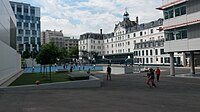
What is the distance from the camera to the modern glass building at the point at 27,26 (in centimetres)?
9850

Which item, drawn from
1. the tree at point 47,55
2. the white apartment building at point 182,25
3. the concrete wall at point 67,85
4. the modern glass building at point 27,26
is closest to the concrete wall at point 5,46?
the tree at point 47,55

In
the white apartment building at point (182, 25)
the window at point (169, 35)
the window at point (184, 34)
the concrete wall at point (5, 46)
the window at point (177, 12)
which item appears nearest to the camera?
the concrete wall at point (5, 46)

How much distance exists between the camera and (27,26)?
102 meters

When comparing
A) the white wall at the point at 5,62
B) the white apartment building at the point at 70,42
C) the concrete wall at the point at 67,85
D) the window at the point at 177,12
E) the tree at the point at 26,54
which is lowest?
the concrete wall at the point at 67,85

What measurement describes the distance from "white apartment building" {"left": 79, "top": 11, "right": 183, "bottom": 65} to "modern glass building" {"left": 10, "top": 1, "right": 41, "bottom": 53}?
84.9 ft

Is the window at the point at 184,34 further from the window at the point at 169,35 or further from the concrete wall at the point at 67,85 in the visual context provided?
the concrete wall at the point at 67,85

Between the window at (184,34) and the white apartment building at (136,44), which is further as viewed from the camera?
the white apartment building at (136,44)

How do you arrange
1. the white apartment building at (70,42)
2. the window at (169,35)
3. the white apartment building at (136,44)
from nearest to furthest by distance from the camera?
A: the window at (169,35) → the white apartment building at (136,44) → the white apartment building at (70,42)

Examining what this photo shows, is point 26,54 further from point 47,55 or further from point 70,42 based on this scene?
point 70,42

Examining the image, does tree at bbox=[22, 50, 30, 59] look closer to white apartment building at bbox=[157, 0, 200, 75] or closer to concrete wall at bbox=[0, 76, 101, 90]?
white apartment building at bbox=[157, 0, 200, 75]

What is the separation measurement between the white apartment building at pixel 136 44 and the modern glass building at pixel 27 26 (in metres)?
25.9

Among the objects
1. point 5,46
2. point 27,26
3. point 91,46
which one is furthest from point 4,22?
point 91,46

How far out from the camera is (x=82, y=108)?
10055 millimetres

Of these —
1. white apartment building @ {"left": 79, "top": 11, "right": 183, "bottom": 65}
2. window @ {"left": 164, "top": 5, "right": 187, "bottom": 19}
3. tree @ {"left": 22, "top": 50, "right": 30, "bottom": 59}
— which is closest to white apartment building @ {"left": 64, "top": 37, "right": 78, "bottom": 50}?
white apartment building @ {"left": 79, "top": 11, "right": 183, "bottom": 65}
